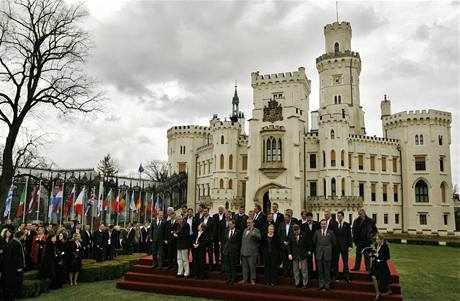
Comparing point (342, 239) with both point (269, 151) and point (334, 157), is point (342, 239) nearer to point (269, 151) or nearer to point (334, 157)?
point (269, 151)

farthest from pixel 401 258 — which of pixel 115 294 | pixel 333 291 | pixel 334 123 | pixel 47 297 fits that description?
pixel 334 123

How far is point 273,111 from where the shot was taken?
4209cm

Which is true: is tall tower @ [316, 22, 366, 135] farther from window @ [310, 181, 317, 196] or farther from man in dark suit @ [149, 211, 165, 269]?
man in dark suit @ [149, 211, 165, 269]

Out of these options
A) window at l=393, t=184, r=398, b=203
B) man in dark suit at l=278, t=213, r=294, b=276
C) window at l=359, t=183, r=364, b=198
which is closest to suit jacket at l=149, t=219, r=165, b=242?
man in dark suit at l=278, t=213, r=294, b=276

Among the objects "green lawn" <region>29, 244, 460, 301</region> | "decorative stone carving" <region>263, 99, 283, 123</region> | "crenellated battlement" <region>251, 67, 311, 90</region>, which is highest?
"crenellated battlement" <region>251, 67, 311, 90</region>

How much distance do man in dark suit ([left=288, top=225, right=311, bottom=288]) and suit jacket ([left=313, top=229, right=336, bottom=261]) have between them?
283 mm

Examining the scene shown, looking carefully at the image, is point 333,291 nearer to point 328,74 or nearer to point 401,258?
point 401,258

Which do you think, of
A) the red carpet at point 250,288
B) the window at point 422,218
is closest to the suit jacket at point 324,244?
the red carpet at point 250,288

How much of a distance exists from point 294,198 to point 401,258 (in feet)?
60.8

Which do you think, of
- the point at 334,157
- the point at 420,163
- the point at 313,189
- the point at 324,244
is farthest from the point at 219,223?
the point at 420,163

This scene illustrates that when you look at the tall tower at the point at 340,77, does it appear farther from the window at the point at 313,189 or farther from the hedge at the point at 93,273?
the hedge at the point at 93,273

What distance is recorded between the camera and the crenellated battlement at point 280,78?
42094 millimetres

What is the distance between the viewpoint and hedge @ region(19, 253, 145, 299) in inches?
453

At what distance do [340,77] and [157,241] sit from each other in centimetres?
4332
